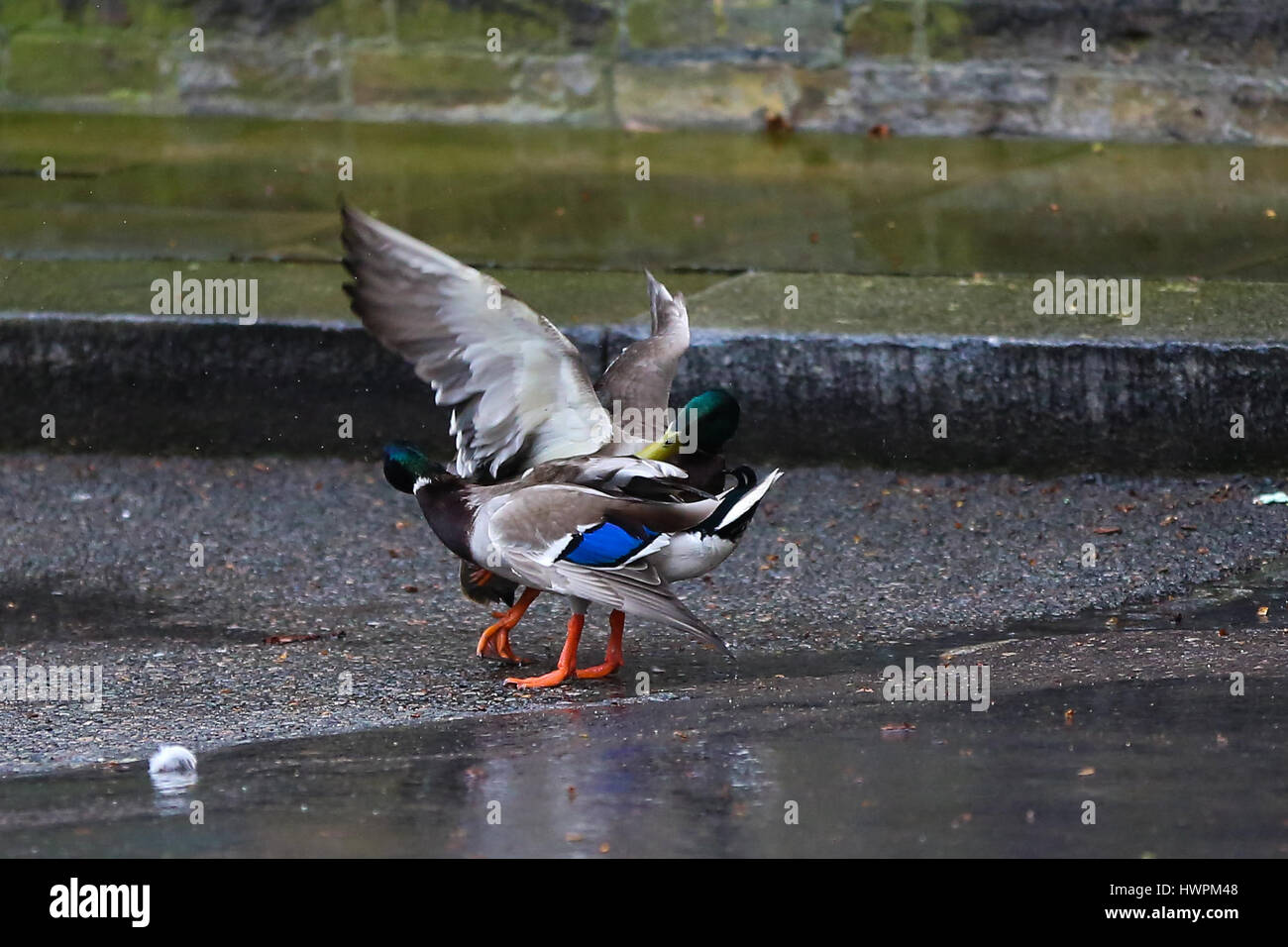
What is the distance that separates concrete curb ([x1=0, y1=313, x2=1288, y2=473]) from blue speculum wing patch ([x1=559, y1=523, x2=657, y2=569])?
2252 mm

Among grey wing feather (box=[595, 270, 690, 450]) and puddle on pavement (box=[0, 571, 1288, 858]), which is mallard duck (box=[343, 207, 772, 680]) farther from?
puddle on pavement (box=[0, 571, 1288, 858])

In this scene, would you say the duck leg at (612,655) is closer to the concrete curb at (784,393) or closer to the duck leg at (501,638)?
the duck leg at (501,638)

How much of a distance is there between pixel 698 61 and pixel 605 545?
515 centimetres

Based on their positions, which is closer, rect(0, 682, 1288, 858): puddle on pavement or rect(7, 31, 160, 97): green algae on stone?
rect(0, 682, 1288, 858): puddle on pavement

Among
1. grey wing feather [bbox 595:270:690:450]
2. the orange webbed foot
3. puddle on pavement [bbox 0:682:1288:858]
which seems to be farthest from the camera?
grey wing feather [bbox 595:270:690:450]

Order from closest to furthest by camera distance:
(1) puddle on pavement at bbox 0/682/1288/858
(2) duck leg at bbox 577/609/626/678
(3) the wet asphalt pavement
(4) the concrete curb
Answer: (1) puddle on pavement at bbox 0/682/1288/858
(3) the wet asphalt pavement
(2) duck leg at bbox 577/609/626/678
(4) the concrete curb

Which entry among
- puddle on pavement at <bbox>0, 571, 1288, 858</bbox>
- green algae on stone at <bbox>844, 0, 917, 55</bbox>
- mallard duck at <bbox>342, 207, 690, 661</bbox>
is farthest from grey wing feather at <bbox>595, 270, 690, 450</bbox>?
green algae on stone at <bbox>844, 0, 917, 55</bbox>

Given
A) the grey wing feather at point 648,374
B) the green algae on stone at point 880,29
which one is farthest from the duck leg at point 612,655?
the green algae on stone at point 880,29

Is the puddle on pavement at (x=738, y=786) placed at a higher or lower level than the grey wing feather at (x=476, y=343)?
lower

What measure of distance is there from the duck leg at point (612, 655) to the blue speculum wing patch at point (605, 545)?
12.9 inches

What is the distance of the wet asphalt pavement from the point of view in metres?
3.79

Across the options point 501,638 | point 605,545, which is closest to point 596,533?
point 605,545

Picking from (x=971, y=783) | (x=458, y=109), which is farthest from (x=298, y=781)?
(x=458, y=109)

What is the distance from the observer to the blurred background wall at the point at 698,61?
31.2ft
